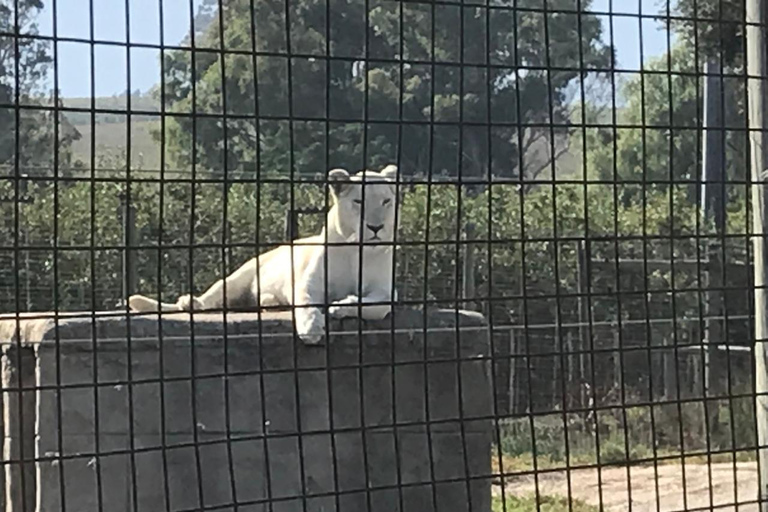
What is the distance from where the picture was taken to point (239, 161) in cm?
632

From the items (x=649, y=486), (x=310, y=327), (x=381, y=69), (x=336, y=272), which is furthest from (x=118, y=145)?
(x=649, y=486)

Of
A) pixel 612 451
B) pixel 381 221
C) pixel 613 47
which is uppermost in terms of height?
pixel 613 47

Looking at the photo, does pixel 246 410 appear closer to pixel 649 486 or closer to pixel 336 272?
pixel 336 272

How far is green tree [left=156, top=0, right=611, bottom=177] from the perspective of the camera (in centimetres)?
261

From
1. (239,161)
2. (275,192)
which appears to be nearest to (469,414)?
(239,161)

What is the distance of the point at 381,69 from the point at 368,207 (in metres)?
1.99

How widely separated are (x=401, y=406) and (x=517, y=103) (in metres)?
2.64

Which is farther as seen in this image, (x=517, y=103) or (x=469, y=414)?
(x=469, y=414)

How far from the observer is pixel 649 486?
733 centimetres

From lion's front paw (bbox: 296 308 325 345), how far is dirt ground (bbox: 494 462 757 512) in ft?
5.67

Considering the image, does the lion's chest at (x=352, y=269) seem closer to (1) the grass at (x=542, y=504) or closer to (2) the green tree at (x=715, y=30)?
(1) the grass at (x=542, y=504)

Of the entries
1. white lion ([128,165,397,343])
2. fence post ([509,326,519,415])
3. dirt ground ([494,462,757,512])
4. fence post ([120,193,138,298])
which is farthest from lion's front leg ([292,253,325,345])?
fence post ([509,326,519,415])

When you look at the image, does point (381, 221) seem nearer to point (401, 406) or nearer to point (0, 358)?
point (401, 406)

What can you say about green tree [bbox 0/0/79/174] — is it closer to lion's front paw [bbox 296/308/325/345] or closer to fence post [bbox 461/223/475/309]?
lion's front paw [bbox 296/308/325/345]
